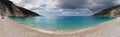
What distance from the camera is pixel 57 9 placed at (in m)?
5.25

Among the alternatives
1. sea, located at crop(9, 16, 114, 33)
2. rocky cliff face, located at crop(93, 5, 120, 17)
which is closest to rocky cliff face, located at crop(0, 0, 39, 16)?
sea, located at crop(9, 16, 114, 33)

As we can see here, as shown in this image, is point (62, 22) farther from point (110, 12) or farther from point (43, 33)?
point (110, 12)

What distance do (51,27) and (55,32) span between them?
0.10m

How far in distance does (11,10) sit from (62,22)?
753mm

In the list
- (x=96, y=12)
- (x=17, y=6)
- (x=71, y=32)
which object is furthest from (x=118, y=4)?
(x=17, y=6)

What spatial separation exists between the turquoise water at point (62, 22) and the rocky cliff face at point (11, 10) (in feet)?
0.24

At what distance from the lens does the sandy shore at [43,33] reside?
521 cm

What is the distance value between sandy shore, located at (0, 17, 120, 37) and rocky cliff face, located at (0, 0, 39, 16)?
10 cm

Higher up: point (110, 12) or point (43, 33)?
point (110, 12)

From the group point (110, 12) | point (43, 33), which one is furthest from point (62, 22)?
point (110, 12)

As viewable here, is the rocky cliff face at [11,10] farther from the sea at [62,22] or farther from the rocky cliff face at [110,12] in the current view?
the rocky cliff face at [110,12]

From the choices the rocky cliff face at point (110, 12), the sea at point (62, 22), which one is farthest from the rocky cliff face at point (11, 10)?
the rocky cliff face at point (110, 12)

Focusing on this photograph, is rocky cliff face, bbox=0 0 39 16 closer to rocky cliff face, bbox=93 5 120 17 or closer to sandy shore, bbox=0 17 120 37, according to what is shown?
sandy shore, bbox=0 17 120 37

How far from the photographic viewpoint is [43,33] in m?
5.27
